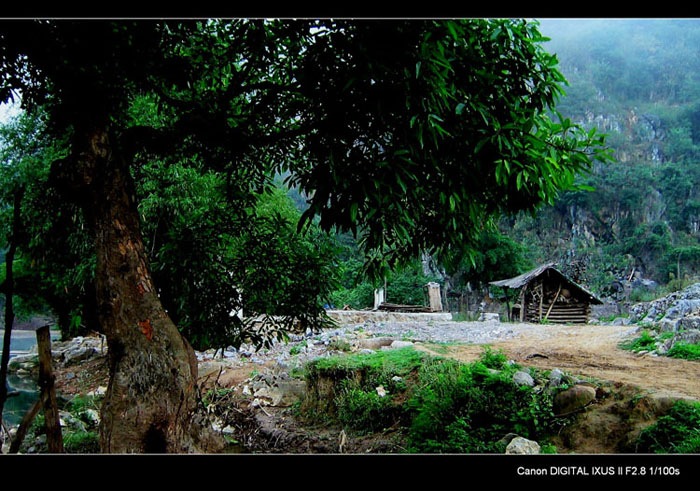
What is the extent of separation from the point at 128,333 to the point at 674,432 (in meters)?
2.63

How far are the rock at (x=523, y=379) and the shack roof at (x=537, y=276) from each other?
948 mm

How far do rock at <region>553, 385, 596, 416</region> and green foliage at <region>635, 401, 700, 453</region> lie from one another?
17.6 inches

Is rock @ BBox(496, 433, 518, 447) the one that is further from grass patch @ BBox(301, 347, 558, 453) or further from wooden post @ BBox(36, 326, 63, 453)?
wooden post @ BBox(36, 326, 63, 453)

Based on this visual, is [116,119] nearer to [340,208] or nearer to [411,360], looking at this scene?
[340,208]

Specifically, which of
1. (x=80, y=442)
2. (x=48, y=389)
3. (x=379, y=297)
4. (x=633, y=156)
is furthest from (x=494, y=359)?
(x=80, y=442)

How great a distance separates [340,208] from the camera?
165 cm

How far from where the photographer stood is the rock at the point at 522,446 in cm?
243

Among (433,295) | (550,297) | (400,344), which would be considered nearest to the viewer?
(550,297)

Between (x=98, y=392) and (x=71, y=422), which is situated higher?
(x=98, y=392)

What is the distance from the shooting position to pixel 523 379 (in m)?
3.01

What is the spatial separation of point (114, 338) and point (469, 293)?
3.61 m

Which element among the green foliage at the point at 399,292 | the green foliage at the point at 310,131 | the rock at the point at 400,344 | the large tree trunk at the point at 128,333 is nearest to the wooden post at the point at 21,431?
the large tree trunk at the point at 128,333

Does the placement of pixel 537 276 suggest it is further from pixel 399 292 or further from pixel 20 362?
pixel 20 362
